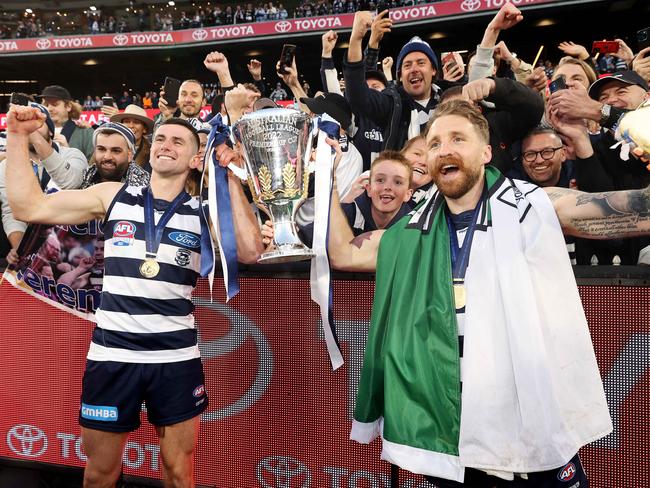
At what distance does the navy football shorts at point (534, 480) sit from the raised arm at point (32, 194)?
5.93ft

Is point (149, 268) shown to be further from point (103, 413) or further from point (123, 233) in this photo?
point (103, 413)

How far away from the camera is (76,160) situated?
3.70m

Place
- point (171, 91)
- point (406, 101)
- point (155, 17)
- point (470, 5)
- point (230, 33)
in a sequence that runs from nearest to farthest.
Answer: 1. point (406, 101)
2. point (171, 91)
3. point (470, 5)
4. point (230, 33)
5. point (155, 17)

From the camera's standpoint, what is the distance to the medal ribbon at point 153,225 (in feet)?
7.61

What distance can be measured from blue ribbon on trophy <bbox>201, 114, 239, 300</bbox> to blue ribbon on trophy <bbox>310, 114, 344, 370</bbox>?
0.30 metres

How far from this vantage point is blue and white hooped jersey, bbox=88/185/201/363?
2.27 meters

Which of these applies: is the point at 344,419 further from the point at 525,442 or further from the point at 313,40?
the point at 313,40

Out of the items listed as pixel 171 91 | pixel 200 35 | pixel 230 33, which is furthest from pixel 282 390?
pixel 200 35

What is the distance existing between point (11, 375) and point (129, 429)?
1448 millimetres

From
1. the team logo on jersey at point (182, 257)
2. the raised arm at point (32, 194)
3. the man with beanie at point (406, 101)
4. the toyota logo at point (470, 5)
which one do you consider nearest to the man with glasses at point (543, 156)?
the man with beanie at point (406, 101)

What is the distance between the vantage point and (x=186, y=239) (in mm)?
2369

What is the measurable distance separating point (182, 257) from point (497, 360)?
138 centimetres

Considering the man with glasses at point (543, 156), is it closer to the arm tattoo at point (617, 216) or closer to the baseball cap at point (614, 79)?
the baseball cap at point (614, 79)

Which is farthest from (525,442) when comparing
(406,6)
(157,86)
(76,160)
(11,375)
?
(157,86)
